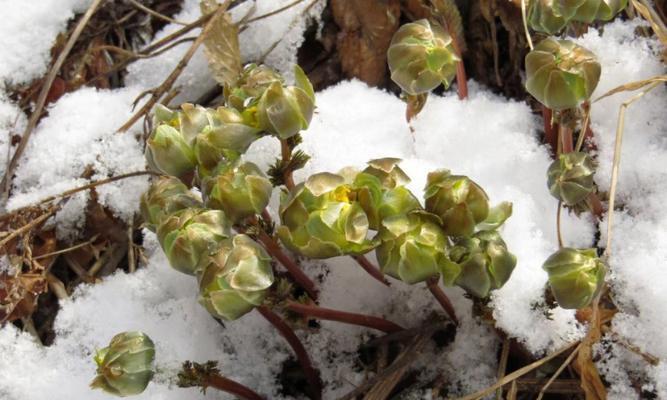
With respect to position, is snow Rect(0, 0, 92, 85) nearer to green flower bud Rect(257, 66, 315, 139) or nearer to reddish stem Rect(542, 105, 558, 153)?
green flower bud Rect(257, 66, 315, 139)

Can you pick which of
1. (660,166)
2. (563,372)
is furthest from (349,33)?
(563,372)

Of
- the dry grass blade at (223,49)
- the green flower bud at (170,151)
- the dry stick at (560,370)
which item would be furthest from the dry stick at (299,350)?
the dry grass blade at (223,49)

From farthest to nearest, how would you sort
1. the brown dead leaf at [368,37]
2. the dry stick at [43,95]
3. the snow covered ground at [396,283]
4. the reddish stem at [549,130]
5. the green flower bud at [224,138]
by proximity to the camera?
the brown dead leaf at [368,37], the dry stick at [43,95], the reddish stem at [549,130], the snow covered ground at [396,283], the green flower bud at [224,138]

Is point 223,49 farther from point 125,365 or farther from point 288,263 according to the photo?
point 125,365

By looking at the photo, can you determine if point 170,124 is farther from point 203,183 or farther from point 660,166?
point 660,166

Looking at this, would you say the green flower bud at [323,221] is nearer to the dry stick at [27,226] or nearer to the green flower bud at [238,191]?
the green flower bud at [238,191]

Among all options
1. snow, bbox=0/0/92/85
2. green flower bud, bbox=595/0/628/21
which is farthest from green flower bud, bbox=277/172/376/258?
snow, bbox=0/0/92/85

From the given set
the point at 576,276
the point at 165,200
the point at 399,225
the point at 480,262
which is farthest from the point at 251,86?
the point at 576,276
